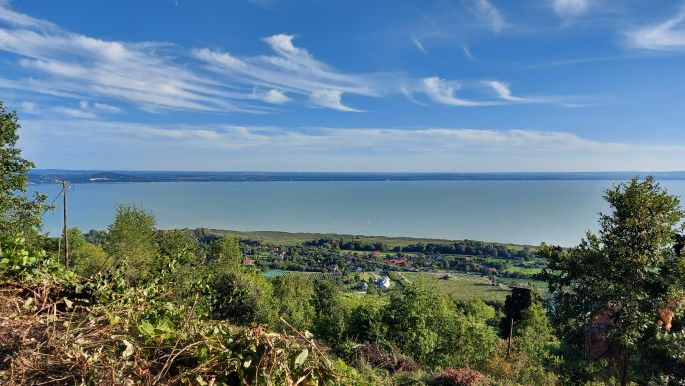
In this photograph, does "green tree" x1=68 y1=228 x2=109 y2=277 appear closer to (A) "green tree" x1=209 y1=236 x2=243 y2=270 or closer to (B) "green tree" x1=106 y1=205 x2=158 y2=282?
(B) "green tree" x1=106 y1=205 x2=158 y2=282

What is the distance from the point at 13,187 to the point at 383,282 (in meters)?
48.3

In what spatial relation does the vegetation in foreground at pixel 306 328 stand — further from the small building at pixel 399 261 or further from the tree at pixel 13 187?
the small building at pixel 399 261

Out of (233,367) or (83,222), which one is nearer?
(233,367)

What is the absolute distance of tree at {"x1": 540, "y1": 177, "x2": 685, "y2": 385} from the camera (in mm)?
7688

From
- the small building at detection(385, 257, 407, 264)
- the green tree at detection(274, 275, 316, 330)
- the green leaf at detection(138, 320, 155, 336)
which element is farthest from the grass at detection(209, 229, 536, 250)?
the green leaf at detection(138, 320, 155, 336)

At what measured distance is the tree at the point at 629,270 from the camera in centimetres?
769

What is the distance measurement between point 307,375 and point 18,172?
1660cm

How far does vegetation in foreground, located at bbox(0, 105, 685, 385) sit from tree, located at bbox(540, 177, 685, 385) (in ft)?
0.08

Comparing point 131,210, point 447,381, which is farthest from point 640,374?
point 131,210

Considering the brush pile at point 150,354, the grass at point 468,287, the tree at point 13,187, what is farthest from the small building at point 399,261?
the brush pile at point 150,354

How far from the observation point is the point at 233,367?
7.32ft

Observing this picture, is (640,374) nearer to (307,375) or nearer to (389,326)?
(389,326)

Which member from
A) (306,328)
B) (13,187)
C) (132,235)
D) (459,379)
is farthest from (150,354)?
(132,235)

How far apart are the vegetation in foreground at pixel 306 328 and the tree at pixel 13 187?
4 centimetres
